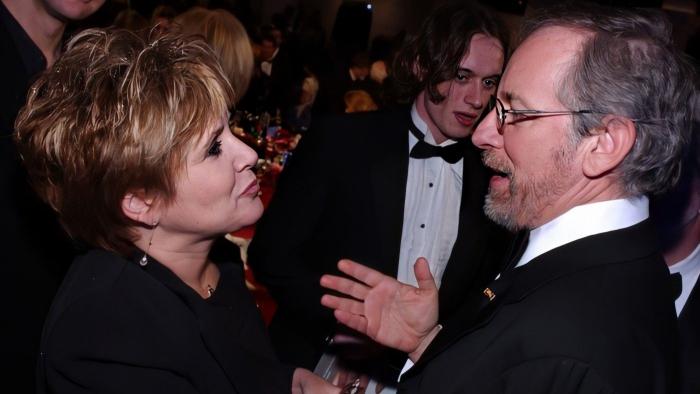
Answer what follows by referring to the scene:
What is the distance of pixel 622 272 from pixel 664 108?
1.40 feet

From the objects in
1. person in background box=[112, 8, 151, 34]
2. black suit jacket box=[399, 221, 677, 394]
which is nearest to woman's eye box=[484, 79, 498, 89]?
black suit jacket box=[399, 221, 677, 394]

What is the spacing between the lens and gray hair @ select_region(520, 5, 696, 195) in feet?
4.48

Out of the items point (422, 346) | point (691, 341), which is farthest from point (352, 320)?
point (691, 341)

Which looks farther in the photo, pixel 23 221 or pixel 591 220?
pixel 23 221

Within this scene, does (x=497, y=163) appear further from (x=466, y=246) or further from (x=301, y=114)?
(x=301, y=114)

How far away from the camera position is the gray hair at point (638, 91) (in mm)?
1366

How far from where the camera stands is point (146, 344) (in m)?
1.31

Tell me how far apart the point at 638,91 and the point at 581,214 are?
0.32m

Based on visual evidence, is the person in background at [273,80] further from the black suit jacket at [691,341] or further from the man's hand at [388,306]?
the black suit jacket at [691,341]

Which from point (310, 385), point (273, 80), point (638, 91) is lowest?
point (310, 385)

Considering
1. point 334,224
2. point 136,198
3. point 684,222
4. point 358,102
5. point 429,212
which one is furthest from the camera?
point 358,102

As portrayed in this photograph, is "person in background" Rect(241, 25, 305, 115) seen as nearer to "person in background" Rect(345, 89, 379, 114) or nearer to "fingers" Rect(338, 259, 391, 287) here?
"person in background" Rect(345, 89, 379, 114)

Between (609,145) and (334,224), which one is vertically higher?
(609,145)

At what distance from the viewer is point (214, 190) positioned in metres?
1.49
